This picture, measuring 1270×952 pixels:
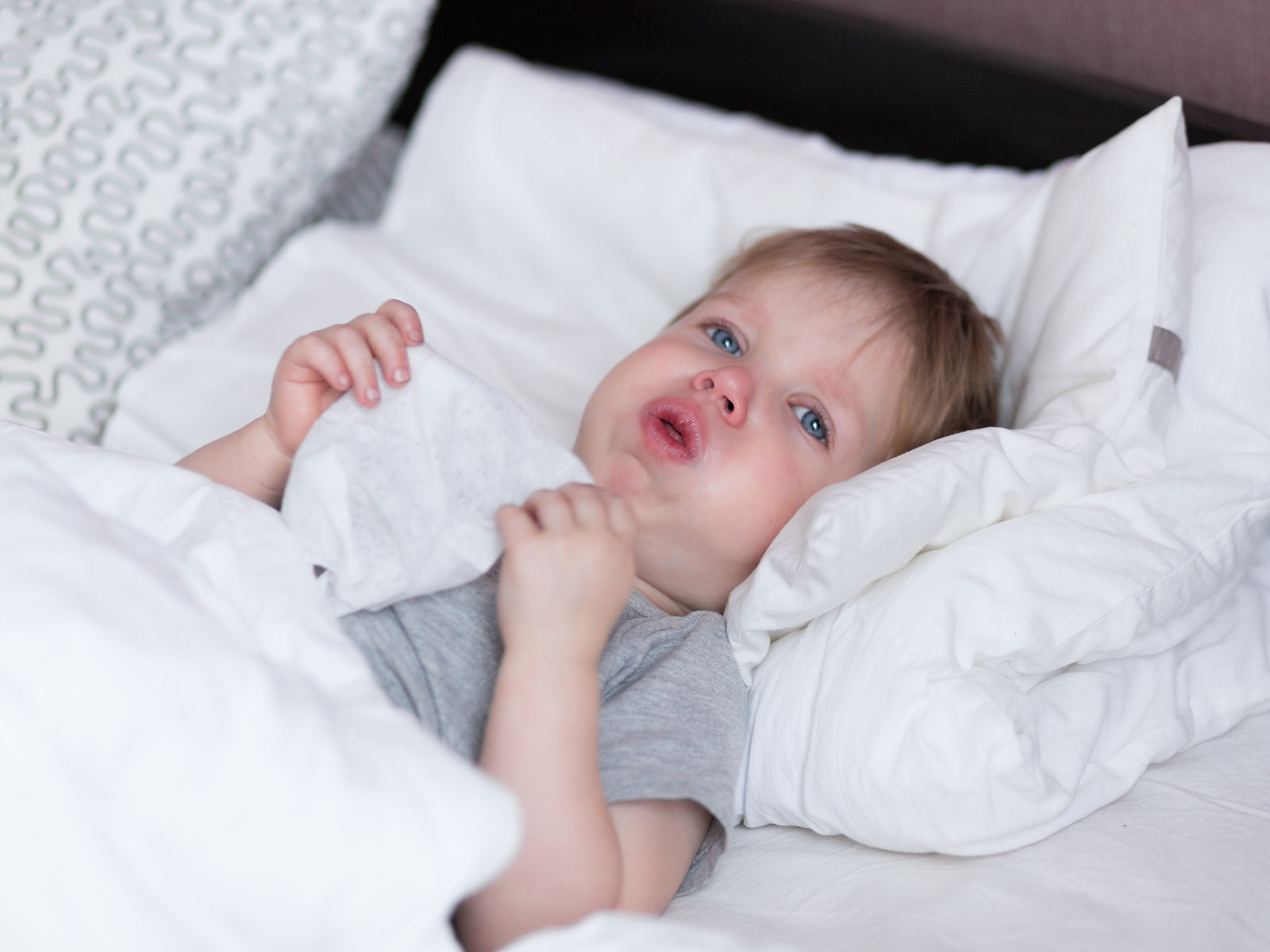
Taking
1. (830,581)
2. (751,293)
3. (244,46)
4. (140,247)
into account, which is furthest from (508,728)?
(244,46)

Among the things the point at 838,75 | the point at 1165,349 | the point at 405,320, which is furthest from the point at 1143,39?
the point at 405,320

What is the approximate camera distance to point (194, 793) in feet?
Answer: 1.93

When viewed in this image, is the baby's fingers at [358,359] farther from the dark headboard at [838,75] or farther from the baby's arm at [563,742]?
the dark headboard at [838,75]

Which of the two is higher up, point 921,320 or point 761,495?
point 921,320

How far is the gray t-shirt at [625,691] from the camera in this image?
79 centimetres

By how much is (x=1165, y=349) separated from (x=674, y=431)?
468 millimetres

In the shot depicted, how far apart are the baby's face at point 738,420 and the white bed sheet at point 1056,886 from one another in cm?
27

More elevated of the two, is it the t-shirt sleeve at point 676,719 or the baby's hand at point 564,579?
the baby's hand at point 564,579

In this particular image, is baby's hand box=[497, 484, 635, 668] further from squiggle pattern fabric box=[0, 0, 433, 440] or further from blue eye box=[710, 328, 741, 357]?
squiggle pattern fabric box=[0, 0, 433, 440]

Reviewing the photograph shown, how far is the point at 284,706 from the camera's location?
63 cm

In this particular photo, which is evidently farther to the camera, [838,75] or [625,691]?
[838,75]

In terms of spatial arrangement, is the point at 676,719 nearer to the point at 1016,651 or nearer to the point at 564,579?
the point at 564,579

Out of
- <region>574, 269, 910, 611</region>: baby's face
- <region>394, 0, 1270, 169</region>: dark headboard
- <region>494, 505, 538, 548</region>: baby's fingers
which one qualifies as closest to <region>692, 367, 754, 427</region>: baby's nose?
<region>574, 269, 910, 611</region>: baby's face

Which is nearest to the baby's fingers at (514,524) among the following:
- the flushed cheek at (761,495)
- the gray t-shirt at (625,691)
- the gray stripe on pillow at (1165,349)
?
the gray t-shirt at (625,691)
